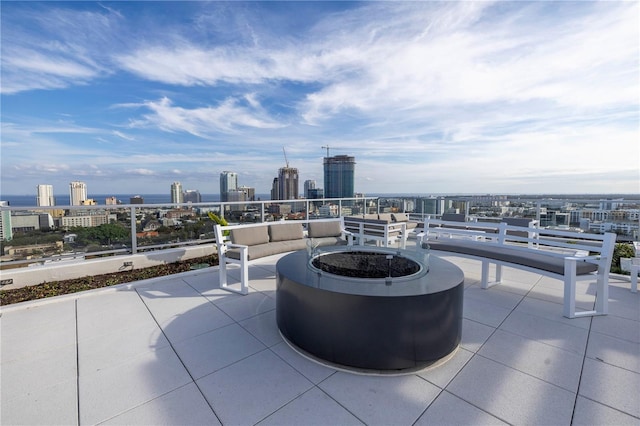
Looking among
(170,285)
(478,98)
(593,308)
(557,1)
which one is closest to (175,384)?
(170,285)

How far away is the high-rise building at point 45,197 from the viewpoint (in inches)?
148

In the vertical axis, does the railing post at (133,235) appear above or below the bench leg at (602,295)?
above

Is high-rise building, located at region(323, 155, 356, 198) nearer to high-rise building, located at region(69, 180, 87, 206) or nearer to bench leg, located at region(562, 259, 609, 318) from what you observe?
high-rise building, located at region(69, 180, 87, 206)

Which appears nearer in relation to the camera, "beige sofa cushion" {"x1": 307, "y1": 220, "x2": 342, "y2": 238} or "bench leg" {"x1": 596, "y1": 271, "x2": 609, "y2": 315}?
"bench leg" {"x1": 596, "y1": 271, "x2": 609, "y2": 315}

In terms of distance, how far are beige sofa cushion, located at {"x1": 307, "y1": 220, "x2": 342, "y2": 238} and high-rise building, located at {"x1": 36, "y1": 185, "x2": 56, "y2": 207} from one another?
381 centimetres

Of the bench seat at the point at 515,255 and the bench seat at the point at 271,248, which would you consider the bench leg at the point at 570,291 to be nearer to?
the bench seat at the point at 515,255

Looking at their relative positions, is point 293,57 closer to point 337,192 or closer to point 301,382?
point 301,382

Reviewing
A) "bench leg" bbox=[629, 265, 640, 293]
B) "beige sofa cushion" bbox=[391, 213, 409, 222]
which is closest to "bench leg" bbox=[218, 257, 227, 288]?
"beige sofa cushion" bbox=[391, 213, 409, 222]

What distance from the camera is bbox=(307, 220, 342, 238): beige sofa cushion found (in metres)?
4.85

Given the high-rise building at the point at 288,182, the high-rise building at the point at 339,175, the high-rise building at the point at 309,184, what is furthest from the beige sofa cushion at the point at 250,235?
the high-rise building at the point at 339,175

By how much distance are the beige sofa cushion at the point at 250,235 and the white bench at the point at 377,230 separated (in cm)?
195

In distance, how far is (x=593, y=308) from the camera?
2879 mm

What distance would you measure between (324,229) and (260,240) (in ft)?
4.16

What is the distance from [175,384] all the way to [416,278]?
1.83 meters
